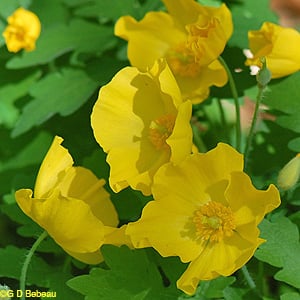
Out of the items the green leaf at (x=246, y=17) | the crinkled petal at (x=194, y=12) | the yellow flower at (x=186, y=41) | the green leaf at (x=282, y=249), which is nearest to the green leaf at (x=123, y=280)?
the green leaf at (x=282, y=249)

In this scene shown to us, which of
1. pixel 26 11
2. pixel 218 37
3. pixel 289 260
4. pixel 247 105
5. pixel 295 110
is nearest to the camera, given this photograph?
pixel 289 260

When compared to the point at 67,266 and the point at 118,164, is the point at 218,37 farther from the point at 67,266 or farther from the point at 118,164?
the point at 67,266

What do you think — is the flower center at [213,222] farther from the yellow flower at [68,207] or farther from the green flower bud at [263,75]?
the green flower bud at [263,75]

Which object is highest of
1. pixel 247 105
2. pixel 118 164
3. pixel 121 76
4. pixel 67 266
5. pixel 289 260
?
pixel 121 76

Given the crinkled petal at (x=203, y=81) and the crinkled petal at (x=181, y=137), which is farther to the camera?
the crinkled petal at (x=203, y=81)

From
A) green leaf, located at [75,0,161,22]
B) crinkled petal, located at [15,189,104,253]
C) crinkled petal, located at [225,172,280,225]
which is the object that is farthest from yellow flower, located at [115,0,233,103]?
crinkled petal, located at [15,189,104,253]

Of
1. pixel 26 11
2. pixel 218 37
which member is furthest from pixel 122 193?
pixel 26 11

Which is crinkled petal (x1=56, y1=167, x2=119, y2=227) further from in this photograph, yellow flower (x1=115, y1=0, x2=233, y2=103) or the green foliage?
yellow flower (x1=115, y1=0, x2=233, y2=103)
